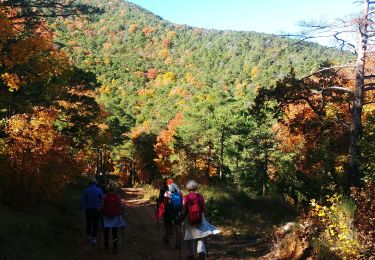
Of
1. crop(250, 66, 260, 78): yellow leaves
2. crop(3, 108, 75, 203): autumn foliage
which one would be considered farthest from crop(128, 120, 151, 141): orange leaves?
crop(3, 108, 75, 203): autumn foliage

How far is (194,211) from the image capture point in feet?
24.7

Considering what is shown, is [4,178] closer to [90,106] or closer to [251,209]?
[251,209]

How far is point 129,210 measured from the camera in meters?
18.4

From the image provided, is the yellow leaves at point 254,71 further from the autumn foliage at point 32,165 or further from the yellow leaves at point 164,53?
the autumn foliage at point 32,165

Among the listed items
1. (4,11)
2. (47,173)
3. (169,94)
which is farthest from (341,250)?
(169,94)

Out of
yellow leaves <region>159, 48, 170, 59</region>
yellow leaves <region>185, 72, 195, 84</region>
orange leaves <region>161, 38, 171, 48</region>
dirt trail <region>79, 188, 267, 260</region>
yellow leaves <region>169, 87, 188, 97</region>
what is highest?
orange leaves <region>161, 38, 171, 48</region>

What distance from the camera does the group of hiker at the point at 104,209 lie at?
368 inches

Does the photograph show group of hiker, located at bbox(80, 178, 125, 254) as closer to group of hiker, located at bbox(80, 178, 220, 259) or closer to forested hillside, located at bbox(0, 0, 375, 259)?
group of hiker, located at bbox(80, 178, 220, 259)

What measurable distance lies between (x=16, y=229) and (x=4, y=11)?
5.78 m

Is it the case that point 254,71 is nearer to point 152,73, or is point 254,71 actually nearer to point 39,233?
point 152,73

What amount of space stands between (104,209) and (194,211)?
9.49 feet

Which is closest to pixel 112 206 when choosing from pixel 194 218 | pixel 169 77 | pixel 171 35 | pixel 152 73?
pixel 194 218

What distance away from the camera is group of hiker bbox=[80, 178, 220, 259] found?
757 cm

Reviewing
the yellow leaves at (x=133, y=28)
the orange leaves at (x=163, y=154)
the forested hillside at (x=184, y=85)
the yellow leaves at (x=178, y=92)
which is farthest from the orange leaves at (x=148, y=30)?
the orange leaves at (x=163, y=154)
